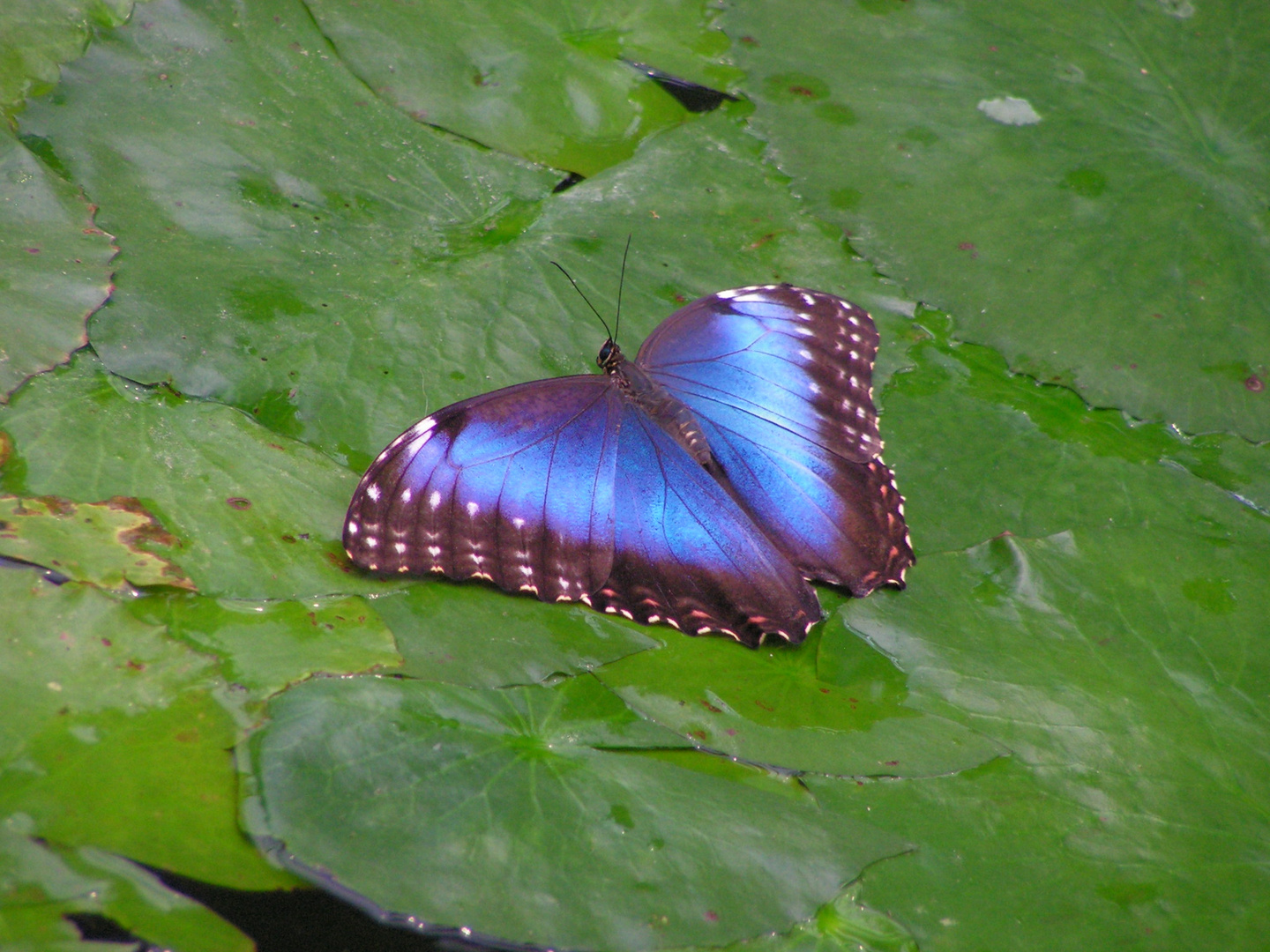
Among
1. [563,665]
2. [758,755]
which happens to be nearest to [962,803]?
[758,755]

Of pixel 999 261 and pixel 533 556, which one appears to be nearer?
pixel 533 556

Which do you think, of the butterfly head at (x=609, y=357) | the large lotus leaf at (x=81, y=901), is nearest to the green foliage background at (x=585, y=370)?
the large lotus leaf at (x=81, y=901)

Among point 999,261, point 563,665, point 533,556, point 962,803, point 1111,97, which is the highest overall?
point 1111,97

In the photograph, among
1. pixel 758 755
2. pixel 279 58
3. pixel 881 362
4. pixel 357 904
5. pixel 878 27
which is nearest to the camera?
pixel 357 904

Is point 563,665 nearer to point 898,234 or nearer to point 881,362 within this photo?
point 881,362

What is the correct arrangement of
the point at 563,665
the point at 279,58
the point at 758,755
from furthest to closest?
1. the point at 279,58
2. the point at 563,665
3. the point at 758,755

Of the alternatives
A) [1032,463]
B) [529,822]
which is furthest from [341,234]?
[1032,463]

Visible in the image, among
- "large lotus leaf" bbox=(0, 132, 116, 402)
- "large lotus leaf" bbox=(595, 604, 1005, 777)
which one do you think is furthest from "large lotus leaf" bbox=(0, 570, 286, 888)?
"large lotus leaf" bbox=(595, 604, 1005, 777)
